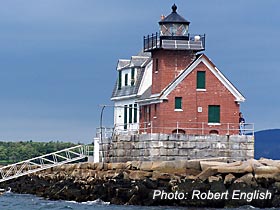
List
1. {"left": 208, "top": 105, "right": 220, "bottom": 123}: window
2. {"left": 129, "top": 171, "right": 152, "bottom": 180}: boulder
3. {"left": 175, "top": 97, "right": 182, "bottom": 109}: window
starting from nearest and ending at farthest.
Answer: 1. {"left": 129, "top": 171, "right": 152, "bottom": 180}: boulder
2. {"left": 175, "top": 97, "right": 182, "bottom": 109}: window
3. {"left": 208, "top": 105, "right": 220, "bottom": 123}: window

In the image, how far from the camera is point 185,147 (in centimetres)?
4925

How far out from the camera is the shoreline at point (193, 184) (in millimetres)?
44250

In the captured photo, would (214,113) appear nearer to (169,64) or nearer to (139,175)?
(169,64)

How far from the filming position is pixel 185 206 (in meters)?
44.4

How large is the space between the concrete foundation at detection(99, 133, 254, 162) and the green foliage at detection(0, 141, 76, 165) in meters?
36.0

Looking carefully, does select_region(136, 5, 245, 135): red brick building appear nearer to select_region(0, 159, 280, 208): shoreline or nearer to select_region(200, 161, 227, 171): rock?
select_region(0, 159, 280, 208): shoreline

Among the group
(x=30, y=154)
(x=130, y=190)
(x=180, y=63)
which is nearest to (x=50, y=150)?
(x=30, y=154)

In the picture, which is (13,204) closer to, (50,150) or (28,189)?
(28,189)

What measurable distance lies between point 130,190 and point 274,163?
6.00m

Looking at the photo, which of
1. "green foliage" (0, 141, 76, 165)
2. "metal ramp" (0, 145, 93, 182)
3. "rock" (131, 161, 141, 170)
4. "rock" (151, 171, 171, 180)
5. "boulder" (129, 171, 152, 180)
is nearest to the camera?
"rock" (151, 171, 171, 180)

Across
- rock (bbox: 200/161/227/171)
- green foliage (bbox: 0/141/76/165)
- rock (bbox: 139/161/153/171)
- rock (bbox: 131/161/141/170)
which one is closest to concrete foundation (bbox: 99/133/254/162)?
rock (bbox: 131/161/141/170)

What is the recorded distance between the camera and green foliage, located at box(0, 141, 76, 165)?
8744cm

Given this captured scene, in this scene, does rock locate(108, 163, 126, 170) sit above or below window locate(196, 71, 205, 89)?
below

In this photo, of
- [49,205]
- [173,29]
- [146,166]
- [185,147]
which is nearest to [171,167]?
[146,166]
